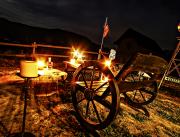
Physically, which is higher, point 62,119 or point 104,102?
point 104,102

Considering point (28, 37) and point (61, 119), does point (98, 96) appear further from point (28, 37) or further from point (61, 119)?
point (28, 37)

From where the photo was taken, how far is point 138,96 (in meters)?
6.47

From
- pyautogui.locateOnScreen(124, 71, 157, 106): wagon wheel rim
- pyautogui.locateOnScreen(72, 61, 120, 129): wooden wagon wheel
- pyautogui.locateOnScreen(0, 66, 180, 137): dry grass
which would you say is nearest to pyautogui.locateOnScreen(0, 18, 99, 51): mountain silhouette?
pyautogui.locateOnScreen(0, 66, 180, 137): dry grass

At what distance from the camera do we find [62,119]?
3.59 meters

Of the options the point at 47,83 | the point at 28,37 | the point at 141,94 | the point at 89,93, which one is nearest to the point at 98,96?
the point at 89,93

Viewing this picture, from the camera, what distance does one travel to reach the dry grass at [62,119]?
3.11 meters

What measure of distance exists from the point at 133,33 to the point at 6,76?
891 inches

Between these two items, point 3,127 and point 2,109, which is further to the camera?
point 2,109

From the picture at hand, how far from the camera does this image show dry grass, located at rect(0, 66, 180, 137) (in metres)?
3.11

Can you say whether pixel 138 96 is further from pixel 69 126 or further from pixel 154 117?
pixel 69 126

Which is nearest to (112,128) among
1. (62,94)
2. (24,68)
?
(62,94)

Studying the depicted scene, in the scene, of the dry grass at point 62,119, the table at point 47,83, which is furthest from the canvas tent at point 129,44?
the dry grass at point 62,119

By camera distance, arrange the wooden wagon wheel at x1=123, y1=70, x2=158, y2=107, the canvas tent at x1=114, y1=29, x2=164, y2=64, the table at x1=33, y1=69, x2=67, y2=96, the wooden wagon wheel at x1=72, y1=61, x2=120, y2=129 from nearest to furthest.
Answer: the wooden wagon wheel at x1=72, y1=61, x2=120, y2=129, the wooden wagon wheel at x1=123, y1=70, x2=158, y2=107, the table at x1=33, y1=69, x2=67, y2=96, the canvas tent at x1=114, y1=29, x2=164, y2=64

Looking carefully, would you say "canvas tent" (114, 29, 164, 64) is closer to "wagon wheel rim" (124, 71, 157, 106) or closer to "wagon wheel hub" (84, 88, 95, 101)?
"wagon wheel rim" (124, 71, 157, 106)
